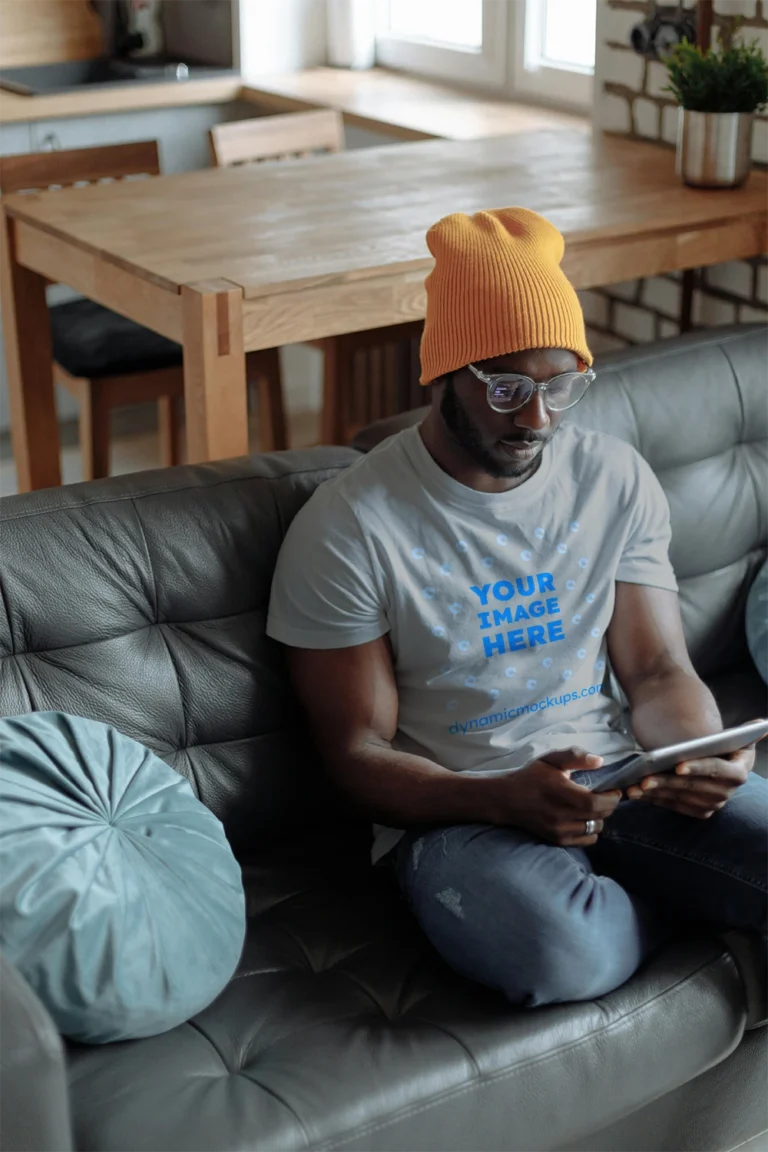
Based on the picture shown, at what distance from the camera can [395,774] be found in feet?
5.63

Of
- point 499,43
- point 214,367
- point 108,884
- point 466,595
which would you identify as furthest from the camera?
point 499,43

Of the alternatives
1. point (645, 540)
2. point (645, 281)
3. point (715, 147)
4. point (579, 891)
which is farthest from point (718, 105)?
point (579, 891)

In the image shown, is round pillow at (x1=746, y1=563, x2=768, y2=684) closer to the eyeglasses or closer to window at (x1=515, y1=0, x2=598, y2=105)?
the eyeglasses

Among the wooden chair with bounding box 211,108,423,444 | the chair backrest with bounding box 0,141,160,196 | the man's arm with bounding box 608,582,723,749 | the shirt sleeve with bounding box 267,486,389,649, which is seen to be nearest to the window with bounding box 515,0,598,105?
the wooden chair with bounding box 211,108,423,444

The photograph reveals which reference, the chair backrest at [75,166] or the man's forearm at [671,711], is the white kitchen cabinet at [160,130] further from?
the man's forearm at [671,711]

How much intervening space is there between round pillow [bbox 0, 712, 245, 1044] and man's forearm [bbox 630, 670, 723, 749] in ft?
1.94

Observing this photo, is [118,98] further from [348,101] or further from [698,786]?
[698,786]

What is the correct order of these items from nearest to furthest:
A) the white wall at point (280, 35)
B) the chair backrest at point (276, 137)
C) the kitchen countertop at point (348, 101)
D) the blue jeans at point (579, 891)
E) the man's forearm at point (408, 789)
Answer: the blue jeans at point (579, 891) → the man's forearm at point (408, 789) → the chair backrest at point (276, 137) → the kitchen countertop at point (348, 101) → the white wall at point (280, 35)

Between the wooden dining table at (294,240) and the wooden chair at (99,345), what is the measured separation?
0.72 ft

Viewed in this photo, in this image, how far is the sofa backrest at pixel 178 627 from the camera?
5.70ft

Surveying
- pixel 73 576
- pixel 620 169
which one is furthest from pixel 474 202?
pixel 73 576

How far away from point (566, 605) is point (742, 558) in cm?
62

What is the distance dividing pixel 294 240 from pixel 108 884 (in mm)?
1401

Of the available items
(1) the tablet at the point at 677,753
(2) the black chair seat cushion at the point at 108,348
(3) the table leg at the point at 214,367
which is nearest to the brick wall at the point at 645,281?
(2) the black chair seat cushion at the point at 108,348
